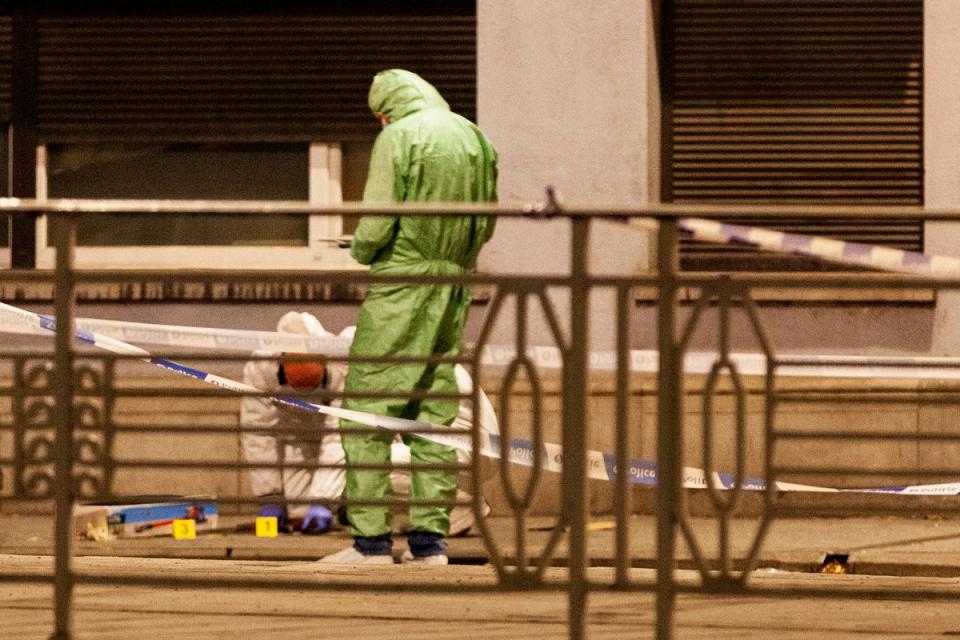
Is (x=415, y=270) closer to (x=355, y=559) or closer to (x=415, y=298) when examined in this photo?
(x=415, y=298)

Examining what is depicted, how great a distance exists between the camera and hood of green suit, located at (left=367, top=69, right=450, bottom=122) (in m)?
8.88

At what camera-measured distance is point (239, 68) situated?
1280cm

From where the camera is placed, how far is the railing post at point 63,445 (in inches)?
232

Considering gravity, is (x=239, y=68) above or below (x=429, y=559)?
above

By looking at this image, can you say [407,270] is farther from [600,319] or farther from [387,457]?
[600,319]

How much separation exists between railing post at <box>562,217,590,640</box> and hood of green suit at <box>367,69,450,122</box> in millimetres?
3256

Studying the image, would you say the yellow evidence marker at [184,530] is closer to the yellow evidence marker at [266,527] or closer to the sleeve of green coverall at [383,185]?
the yellow evidence marker at [266,527]

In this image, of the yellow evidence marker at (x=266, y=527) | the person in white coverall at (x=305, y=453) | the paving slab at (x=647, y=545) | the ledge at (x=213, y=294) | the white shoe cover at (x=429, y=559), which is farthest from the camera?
the ledge at (x=213, y=294)

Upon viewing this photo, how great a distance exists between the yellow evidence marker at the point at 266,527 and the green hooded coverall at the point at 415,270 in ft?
6.31

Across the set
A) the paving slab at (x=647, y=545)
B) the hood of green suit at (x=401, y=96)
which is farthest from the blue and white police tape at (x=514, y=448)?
the hood of green suit at (x=401, y=96)

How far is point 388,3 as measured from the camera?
12.7 meters

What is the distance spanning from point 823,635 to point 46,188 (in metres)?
8.01

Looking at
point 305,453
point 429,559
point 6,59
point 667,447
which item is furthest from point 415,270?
point 6,59

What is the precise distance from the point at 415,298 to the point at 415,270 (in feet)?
0.55
